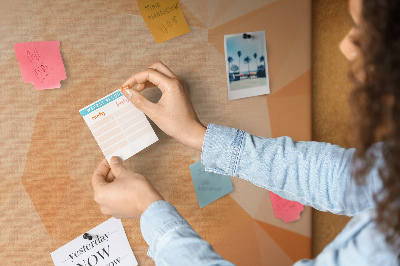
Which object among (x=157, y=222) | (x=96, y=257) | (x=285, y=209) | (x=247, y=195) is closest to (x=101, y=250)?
(x=96, y=257)

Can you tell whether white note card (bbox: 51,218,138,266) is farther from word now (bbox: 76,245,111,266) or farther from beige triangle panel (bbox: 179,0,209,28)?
beige triangle panel (bbox: 179,0,209,28)

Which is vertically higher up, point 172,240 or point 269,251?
point 172,240

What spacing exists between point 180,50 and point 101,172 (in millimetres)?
345

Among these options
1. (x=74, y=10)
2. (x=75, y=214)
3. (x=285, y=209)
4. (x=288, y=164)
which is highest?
(x=74, y=10)

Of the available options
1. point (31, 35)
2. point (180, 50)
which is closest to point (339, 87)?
point (180, 50)

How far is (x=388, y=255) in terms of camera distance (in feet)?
1.49

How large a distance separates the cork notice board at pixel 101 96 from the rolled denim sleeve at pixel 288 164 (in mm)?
149

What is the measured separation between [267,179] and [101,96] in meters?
0.42

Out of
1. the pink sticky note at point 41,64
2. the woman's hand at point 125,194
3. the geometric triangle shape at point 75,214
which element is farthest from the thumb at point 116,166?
the pink sticky note at point 41,64

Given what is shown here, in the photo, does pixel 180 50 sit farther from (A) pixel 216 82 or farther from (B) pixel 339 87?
(B) pixel 339 87

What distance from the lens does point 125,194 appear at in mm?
675

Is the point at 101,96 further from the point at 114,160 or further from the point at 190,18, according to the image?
the point at 190,18

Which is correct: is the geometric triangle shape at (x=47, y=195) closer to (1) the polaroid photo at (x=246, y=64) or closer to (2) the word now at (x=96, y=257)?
(2) the word now at (x=96, y=257)

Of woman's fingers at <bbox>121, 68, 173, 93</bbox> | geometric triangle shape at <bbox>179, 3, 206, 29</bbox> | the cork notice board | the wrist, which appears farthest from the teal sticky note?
geometric triangle shape at <bbox>179, 3, 206, 29</bbox>
